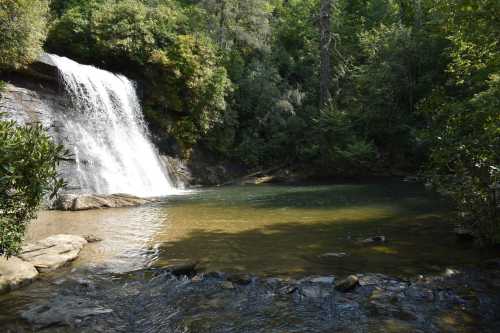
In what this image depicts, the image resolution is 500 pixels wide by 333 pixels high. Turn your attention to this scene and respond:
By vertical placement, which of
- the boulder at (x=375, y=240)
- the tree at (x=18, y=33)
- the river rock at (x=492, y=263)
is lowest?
the river rock at (x=492, y=263)

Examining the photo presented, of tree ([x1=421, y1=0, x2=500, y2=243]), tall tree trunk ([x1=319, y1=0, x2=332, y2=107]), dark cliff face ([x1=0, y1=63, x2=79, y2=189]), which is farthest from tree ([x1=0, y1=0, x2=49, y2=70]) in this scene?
tall tree trunk ([x1=319, y1=0, x2=332, y2=107])

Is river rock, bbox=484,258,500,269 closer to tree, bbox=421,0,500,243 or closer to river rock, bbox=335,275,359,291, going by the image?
tree, bbox=421,0,500,243

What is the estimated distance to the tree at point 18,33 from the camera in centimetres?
1666

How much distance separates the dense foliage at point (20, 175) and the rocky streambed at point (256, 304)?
3.04 ft

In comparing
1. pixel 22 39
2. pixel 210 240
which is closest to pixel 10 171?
pixel 210 240

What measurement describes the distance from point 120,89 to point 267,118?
1008cm

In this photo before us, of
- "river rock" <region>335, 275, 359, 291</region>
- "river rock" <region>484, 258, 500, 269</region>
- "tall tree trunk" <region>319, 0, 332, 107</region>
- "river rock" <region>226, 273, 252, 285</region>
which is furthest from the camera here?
"tall tree trunk" <region>319, 0, 332, 107</region>

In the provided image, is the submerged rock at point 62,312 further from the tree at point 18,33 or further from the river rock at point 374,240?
the tree at point 18,33

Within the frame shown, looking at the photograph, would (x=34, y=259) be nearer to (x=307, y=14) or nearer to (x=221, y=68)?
(x=221, y=68)

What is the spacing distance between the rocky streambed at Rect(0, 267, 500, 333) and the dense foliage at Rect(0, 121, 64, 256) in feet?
3.04

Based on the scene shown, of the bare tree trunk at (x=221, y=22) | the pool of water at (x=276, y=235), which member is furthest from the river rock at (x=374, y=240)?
the bare tree trunk at (x=221, y=22)

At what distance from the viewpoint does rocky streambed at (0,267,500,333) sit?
4711mm

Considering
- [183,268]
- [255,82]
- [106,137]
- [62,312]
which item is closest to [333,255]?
[183,268]

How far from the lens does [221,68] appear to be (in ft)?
83.1
